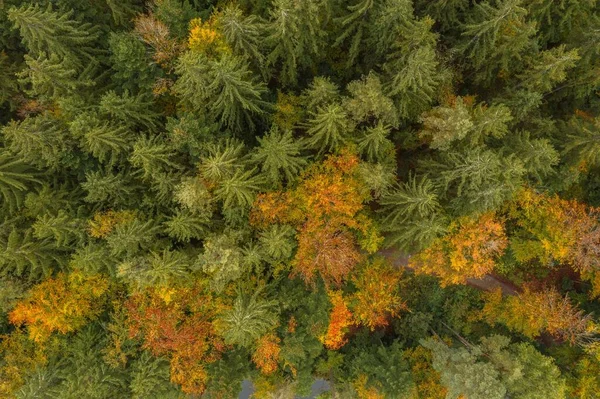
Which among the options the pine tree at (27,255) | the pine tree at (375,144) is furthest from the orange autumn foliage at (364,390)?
the pine tree at (27,255)

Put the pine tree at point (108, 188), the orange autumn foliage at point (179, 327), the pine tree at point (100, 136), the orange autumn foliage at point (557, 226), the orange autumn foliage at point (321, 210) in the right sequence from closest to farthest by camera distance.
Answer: the pine tree at point (100, 136)
the pine tree at point (108, 188)
the orange autumn foliage at point (321, 210)
the orange autumn foliage at point (179, 327)
the orange autumn foliage at point (557, 226)

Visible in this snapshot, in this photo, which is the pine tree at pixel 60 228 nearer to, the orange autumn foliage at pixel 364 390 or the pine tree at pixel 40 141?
the pine tree at pixel 40 141

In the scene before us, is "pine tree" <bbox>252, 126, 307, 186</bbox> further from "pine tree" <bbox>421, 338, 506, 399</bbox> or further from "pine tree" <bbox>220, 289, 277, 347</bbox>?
"pine tree" <bbox>421, 338, 506, 399</bbox>

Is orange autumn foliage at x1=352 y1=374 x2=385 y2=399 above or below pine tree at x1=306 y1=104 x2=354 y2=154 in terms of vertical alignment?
below

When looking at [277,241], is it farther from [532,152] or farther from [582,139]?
[582,139]

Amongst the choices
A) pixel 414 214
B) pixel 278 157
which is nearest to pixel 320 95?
pixel 278 157


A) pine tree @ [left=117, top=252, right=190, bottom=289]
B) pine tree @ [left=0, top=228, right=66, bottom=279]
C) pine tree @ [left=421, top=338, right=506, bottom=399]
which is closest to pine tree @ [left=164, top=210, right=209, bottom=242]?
pine tree @ [left=117, top=252, right=190, bottom=289]

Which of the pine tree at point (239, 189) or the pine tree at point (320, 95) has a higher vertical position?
the pine tree at point (320, 95)
